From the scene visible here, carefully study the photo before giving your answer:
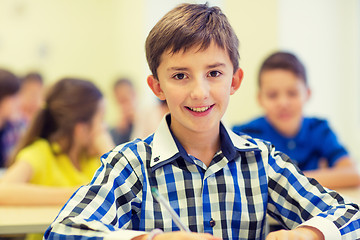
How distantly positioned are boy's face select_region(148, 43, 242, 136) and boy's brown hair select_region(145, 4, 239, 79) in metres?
0.02

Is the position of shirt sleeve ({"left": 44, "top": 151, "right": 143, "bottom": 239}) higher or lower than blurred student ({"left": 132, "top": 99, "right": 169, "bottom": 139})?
higher

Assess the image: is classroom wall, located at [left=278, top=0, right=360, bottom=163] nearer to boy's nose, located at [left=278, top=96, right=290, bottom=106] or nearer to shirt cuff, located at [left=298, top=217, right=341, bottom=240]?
boy's nose, located at [left=278, top=96, right=290, bottom=106]

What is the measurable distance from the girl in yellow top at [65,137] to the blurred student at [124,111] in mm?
1965

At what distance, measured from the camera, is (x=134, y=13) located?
550 centimetres

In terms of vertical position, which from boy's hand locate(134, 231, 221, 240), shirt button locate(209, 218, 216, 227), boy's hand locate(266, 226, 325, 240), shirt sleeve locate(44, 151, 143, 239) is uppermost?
shirt sleeve locate(44, 151, 143, 239)

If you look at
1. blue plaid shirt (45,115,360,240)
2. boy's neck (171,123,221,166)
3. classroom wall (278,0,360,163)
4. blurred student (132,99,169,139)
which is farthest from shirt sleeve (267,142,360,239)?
classroom wall (278,0,360,163)

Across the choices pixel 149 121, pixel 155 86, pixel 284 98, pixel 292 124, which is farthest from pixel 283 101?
pixel 149 121

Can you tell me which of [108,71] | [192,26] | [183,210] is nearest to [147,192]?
[183,210]

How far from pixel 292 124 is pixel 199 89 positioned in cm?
117

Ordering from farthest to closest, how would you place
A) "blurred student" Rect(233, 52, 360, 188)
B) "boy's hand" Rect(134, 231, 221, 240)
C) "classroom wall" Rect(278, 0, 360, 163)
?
1. "classroom wall" Rect(278, 0, 360, 163)
2. "blurred student" Rect(233, 52, 360, 188)
3. "boy's hand" Rect(134, 231, 221, 240)

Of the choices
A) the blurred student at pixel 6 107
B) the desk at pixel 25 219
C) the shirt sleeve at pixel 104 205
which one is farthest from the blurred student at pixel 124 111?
the shirt sleeve at pixel 104 205

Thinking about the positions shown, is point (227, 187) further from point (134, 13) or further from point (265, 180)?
point (134, 13)

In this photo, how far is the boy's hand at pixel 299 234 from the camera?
866mm

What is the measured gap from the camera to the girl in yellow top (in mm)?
1780
